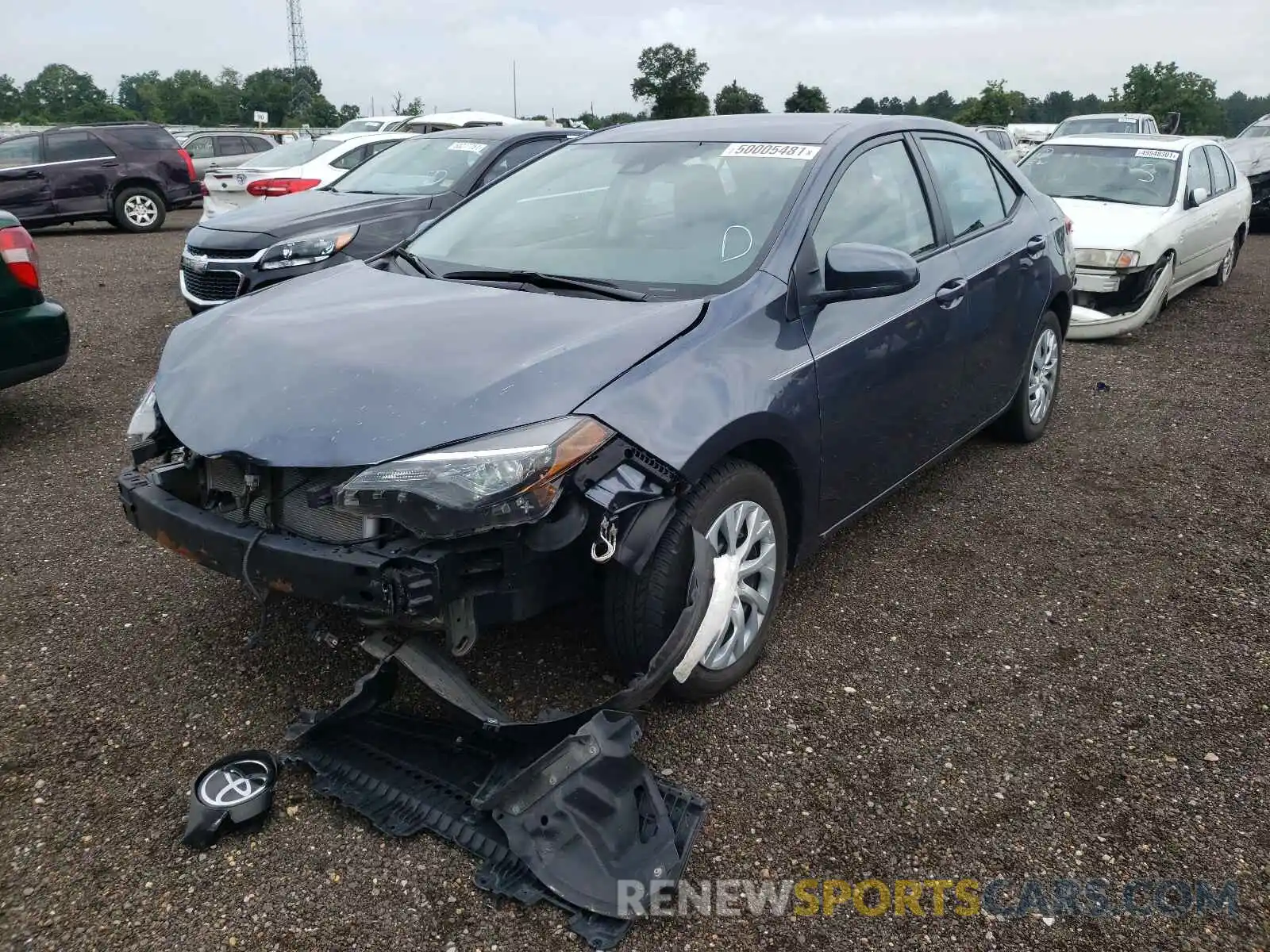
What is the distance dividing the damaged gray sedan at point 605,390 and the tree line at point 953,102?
33529mm

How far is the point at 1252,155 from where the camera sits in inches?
628

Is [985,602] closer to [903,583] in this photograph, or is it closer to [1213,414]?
[903,583]

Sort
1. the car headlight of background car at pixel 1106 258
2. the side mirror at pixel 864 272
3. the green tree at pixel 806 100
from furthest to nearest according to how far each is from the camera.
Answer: the green tree at pixel 806 100, the car headlight of background car at pixel 1106 258, the side mirror at pixel 864 272

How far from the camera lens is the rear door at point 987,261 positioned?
4098 millimetres

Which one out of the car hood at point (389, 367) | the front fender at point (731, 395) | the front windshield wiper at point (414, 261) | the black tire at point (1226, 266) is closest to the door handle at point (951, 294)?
the front fender at point (731, 395)

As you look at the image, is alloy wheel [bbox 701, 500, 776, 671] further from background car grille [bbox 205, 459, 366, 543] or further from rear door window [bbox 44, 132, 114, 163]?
rear door window [bbox 44, 132, 114, 163]

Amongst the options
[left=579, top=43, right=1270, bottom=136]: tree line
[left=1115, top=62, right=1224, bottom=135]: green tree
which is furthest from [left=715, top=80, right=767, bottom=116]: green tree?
[left=1115, top=62, right=1224, bottom=135]: green tree

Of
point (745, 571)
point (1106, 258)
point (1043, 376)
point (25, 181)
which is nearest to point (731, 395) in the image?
point (745, 571)

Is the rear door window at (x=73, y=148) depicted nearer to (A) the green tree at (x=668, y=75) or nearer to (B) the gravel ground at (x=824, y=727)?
(B) the gravel ground at (x=824, y=727)

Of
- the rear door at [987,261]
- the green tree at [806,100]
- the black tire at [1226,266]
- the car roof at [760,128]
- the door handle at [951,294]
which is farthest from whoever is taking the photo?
the green tree at [806,100]

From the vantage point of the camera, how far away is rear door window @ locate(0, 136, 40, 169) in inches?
550

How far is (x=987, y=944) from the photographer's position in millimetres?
2174

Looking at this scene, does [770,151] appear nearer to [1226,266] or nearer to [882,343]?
[882,343]

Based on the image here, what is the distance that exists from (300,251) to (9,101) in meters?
80.6
